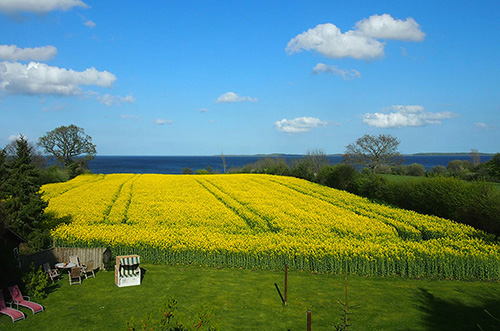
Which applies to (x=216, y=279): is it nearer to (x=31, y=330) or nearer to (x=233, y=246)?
(x=233, y=246)

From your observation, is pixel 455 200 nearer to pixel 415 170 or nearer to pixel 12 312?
pixel 12 312

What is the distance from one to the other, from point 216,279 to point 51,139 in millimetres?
72229

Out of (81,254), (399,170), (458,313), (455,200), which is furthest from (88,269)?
(399,170)

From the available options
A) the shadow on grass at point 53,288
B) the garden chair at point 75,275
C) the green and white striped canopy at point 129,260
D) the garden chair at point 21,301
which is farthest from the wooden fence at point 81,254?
the garden chair at point 21,301

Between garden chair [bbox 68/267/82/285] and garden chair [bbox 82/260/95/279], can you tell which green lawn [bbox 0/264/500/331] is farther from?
garden chair [bbox 82/260/95/279]

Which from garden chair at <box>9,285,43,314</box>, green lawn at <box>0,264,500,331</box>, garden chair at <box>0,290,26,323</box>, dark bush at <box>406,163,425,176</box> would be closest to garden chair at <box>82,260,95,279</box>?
green lawn at <box>0,264,500,331</box>

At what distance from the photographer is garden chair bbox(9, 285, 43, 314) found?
1254 cm

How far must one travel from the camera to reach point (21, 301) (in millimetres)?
12711

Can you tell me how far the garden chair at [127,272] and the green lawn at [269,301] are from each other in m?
0.34

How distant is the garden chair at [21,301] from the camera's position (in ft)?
41.1

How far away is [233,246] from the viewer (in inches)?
728

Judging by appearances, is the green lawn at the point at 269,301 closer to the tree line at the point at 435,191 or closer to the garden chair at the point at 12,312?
the garden chair at the point at 12,312

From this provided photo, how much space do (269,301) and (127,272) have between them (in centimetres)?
661

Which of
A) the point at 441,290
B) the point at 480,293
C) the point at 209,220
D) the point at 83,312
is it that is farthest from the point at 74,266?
the point at 480,293
